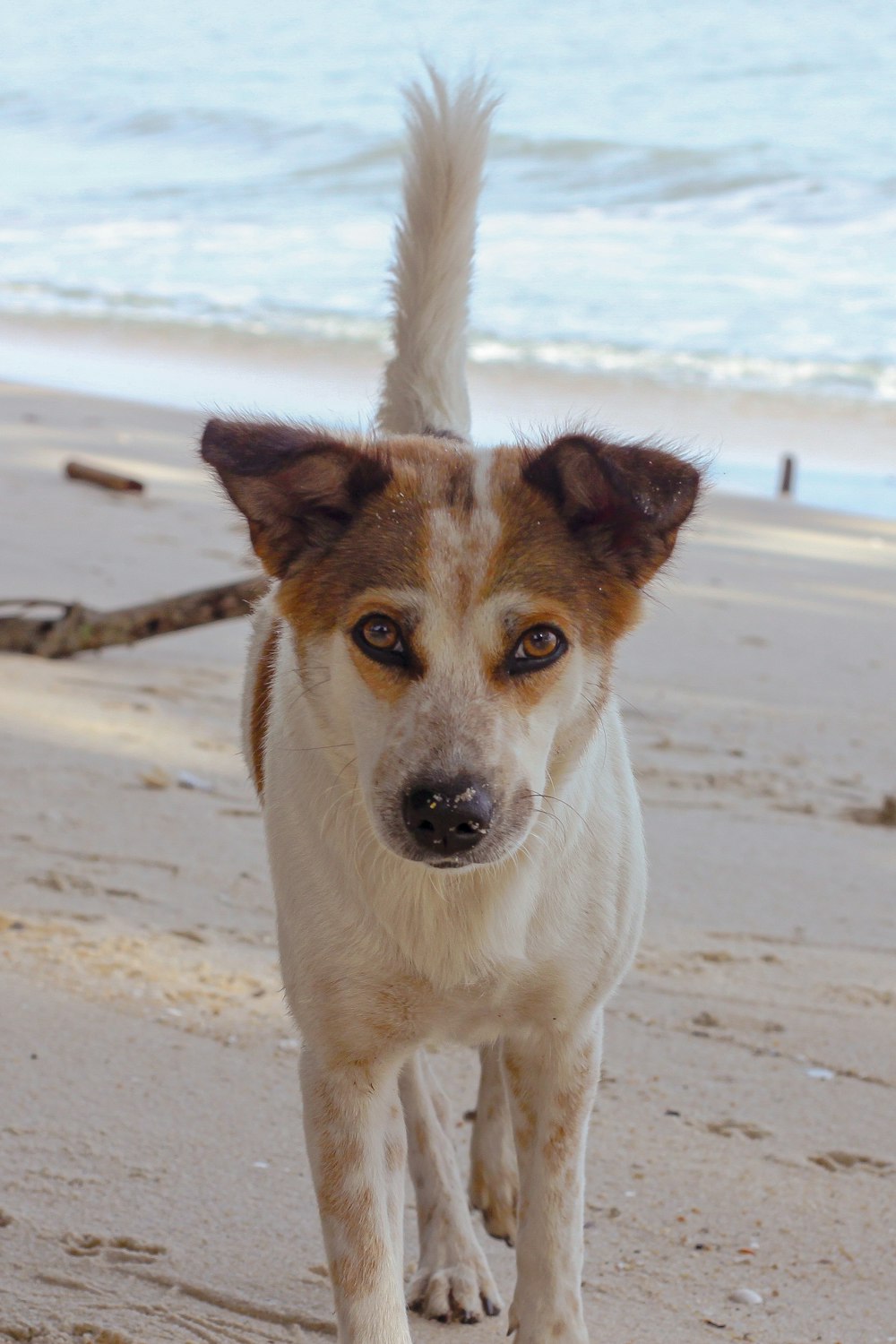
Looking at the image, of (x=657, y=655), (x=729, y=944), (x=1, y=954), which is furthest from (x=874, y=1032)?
A: (x=657, y=655)

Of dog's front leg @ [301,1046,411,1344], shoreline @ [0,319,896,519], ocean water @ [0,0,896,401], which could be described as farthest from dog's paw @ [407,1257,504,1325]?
ocean water @ [0,0,896,401]

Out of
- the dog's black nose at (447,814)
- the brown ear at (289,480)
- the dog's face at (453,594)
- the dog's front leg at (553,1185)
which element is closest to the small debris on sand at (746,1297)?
the dog's front leg at (553,1185)

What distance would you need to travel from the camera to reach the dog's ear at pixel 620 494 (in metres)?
2.27

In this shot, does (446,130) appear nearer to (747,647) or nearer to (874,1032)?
(874,1032)

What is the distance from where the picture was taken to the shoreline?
11102mm

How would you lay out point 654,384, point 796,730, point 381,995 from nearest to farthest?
1. point 381,995
2. point 796,730
3. point 654,384

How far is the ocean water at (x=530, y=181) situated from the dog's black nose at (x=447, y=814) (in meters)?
12.3

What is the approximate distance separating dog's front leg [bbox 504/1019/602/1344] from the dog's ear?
2.54ft

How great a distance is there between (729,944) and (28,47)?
4078 centimetres

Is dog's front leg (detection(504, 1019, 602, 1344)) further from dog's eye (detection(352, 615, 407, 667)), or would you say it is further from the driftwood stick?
the driftwood stick

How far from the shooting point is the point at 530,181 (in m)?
22.8

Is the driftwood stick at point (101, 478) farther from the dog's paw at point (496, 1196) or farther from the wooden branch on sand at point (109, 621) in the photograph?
the dog's paw at point (496, 1196)

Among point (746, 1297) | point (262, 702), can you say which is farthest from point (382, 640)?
point (746, 1297)

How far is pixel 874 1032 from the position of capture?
363 cm
